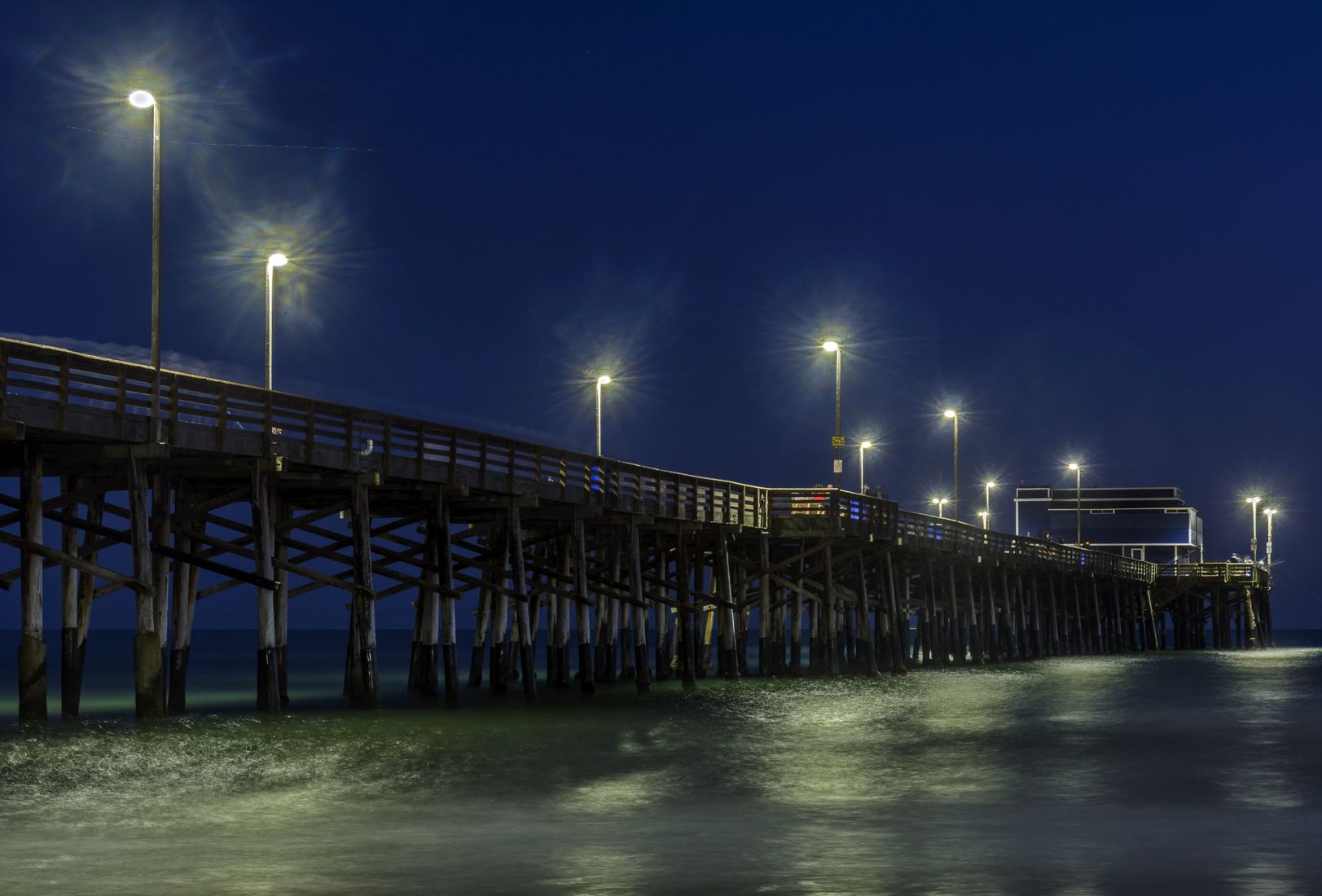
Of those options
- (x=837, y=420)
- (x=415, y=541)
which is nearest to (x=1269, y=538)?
(x=837, y=420)

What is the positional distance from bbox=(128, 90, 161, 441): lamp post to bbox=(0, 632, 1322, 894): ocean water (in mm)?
5014

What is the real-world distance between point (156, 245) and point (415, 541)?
13.0 metres

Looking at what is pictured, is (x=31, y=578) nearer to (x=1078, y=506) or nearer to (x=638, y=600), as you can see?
(x=638, y=600)

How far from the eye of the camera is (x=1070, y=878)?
13.9 metres

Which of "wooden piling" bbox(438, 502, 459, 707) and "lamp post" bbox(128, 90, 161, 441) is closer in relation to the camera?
"lamp post" bbox(128, 90, 161, 441)

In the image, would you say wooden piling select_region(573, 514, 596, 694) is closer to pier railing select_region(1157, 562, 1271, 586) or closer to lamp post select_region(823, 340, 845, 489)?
lamp post select_region(823, 340, 845, 489)

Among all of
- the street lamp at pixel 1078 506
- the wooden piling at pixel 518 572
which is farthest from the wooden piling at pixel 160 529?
the street lamp at pixel 1078 506

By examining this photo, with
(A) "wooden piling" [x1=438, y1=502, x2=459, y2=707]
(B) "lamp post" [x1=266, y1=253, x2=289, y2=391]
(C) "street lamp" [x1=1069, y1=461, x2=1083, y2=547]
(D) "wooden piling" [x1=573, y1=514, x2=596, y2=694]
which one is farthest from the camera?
(C) "street lamp" [x1=1069, y1=461, x2=1083, y2=547]

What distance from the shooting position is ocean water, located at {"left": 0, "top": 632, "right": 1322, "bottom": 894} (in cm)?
1410

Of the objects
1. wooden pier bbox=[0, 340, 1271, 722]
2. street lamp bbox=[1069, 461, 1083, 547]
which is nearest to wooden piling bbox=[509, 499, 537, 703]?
wooden pier bbox=[0, 340, 1271, 722]

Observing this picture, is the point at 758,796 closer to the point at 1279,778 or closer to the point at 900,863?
the point at 900,863

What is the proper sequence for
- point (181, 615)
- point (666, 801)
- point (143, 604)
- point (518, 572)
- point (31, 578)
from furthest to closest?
point (518, 572) < point (181, 615) < point (143, 604) < point (31, 578) < point (666, 801)

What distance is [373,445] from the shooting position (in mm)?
33125

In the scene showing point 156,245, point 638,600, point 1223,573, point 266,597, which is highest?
point 156,245
